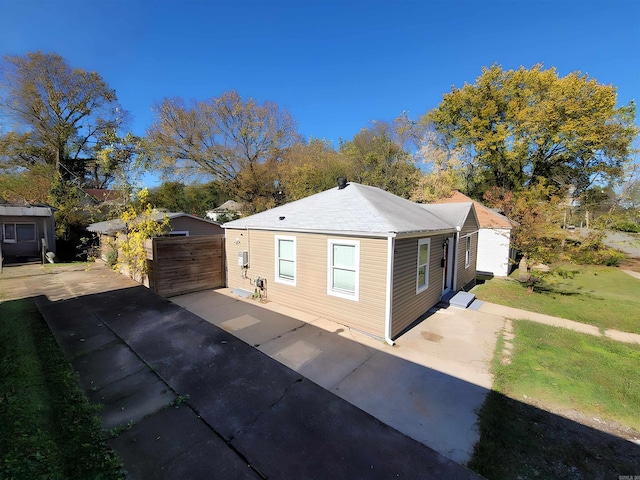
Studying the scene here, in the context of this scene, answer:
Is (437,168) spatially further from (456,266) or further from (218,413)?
(218,413)

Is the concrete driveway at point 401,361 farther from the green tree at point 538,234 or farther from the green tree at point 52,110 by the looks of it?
the green tree at point 52,110

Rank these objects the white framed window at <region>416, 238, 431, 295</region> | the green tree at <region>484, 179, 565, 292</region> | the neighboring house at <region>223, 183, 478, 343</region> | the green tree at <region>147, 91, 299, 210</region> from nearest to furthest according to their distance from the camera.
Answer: the neighboring house at <region>223, 183, 478, 343</region>, the white framed window at <region>416, 238, 431, 295</region>, the green tree at <region>484, 179, 565, 292</region>, the green tree at <region>147, 91, 299, 210</region>

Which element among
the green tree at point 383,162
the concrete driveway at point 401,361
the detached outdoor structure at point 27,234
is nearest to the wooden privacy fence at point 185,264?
the concrete driveway at point 401,361

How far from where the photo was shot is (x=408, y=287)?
7113 millimetres

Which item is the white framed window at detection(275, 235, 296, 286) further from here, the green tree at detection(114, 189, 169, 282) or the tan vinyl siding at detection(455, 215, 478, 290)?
the tan vinyl siding at detection(455, 215, 478, 290)

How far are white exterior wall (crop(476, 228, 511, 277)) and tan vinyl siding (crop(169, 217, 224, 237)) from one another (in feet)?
53.6

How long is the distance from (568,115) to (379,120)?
51.5 feet

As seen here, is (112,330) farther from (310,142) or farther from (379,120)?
(379,120)

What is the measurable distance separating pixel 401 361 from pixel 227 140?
73.2ft

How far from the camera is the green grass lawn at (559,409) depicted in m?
3.19

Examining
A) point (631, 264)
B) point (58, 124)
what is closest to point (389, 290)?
point (631, 264)

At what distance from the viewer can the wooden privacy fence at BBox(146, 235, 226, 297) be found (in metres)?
A: 9.04

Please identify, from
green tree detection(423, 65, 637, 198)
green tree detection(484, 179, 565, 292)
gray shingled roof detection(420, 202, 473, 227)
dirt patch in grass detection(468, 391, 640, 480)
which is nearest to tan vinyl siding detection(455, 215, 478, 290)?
gray shingled roof detection(420, 202, 473, 227)

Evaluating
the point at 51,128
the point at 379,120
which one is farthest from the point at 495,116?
the point at 51,128
